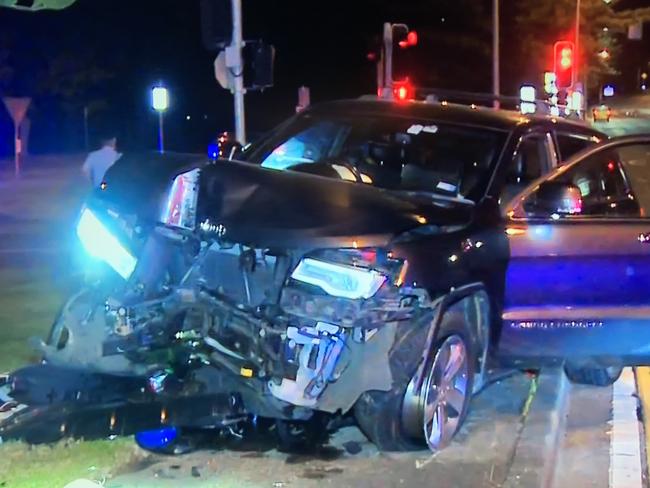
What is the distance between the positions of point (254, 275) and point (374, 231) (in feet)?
2.26

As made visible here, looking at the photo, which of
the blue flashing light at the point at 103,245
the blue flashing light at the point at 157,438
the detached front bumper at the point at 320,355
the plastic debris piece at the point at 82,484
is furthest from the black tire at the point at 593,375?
the plastic debris piece at the point at 82,484

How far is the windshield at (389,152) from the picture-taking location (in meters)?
6.50

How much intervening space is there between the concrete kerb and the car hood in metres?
1.33

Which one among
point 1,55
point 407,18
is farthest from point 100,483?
point 407,18

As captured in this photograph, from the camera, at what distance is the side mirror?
5.95 m

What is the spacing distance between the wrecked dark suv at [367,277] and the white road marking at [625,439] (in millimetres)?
441

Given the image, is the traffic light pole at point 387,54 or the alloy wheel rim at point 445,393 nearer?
the alloy wheel rim at point 445,393

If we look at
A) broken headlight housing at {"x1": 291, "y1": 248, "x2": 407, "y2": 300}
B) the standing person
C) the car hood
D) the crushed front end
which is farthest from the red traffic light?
broken headlight housing at {"x1": 291, "y1": 248, "x2": 407, "y2": 300}

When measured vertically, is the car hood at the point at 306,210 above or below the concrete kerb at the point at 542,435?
above

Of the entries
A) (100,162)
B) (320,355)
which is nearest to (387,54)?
(100,162)

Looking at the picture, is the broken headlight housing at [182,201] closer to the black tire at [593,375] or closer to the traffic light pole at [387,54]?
the black tire at [593,375]

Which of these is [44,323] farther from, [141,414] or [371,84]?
[371,84]

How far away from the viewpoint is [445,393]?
5.88 metres

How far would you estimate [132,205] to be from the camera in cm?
596
